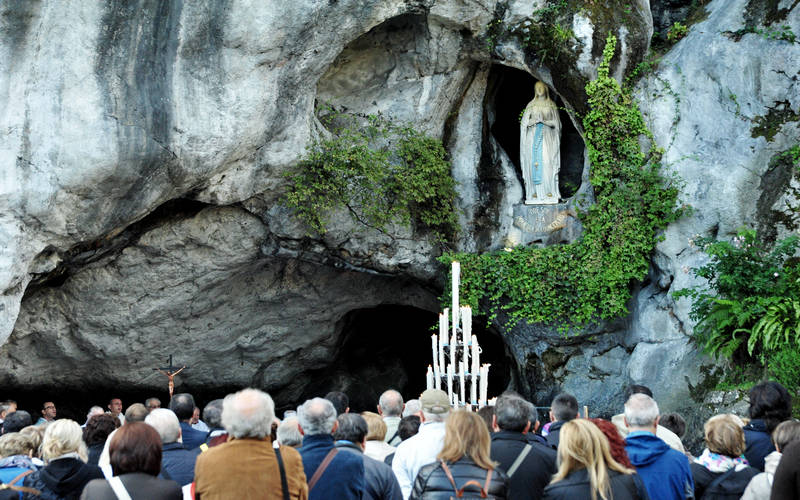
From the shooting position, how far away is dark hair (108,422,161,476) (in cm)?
354

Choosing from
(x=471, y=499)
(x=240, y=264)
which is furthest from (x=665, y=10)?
(x=471, y=499)

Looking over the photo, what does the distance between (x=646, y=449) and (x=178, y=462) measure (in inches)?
97.7

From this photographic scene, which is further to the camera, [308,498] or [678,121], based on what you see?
[678,121]

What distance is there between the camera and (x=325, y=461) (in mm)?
4066

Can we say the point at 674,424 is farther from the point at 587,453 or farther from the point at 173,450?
the point at 173,450

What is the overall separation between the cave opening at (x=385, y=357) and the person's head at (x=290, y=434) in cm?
1083

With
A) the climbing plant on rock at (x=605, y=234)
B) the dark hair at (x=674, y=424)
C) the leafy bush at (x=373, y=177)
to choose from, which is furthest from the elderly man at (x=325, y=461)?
the climbing plant on rock at (x=605, y=234)

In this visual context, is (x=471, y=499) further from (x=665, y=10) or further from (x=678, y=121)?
(x=665, y=10)

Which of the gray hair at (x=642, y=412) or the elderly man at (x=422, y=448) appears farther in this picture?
the elderly man at (x=422, y=448)

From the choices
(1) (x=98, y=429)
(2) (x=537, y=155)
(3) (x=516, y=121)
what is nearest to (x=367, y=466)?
(1) (x=98, y=429)

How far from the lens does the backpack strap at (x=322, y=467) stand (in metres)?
4.02

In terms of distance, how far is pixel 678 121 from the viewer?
36.7 feet

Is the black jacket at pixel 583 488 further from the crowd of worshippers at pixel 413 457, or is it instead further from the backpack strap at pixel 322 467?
the backpack strap at pixel 322 467

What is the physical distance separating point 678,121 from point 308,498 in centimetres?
875
